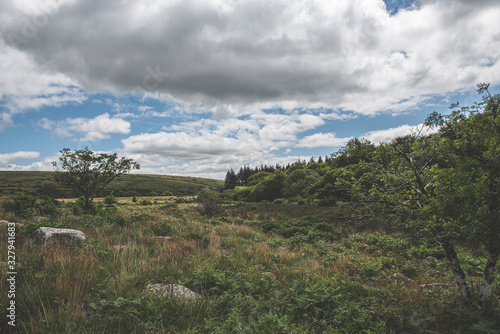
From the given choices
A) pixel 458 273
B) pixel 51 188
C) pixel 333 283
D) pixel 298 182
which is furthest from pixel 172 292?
pixel 51 188

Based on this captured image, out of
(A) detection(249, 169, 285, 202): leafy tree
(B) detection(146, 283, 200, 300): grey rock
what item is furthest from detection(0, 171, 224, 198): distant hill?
(B) detection(146, 283, 200, 300): grey rock

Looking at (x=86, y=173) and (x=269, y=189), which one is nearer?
(x=86, y=173)

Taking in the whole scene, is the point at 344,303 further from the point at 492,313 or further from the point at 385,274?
the point at 385,274

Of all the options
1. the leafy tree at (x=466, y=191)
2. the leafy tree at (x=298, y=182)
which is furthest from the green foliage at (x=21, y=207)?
the leafy tree at (x=298, y=182)

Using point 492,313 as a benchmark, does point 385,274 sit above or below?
below

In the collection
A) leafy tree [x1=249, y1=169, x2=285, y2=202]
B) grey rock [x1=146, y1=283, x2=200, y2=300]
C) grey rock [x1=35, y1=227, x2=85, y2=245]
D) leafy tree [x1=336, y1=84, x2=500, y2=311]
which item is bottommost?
leafy tree [x1=249, y1=169, x2=285, y2=202]

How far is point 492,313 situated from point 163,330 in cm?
479

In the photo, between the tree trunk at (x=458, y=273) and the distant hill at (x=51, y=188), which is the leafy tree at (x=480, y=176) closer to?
the tree trunk at (x=458, y=273)

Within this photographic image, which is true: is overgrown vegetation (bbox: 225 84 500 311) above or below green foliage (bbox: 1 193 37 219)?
above

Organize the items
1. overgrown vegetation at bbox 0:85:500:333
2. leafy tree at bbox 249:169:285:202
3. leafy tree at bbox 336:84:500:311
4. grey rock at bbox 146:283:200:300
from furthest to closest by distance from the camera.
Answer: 1. leafy tree at bbox 249:169:285:202
2. grey rock at bbox 146:283:200:300
3. leafy tree at bbox 336:84:500:311
4. overgrown vegetation at bbox 0:85:500:333

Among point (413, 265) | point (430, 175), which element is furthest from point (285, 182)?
point (430, 175)

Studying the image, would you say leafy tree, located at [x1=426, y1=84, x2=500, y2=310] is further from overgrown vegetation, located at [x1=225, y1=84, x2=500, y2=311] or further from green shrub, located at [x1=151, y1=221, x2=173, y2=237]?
green shrub, located at [x1=151, y1=221, x2=173, y2=237]

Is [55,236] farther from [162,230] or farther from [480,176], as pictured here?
[480,176]

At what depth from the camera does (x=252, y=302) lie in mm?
3688
